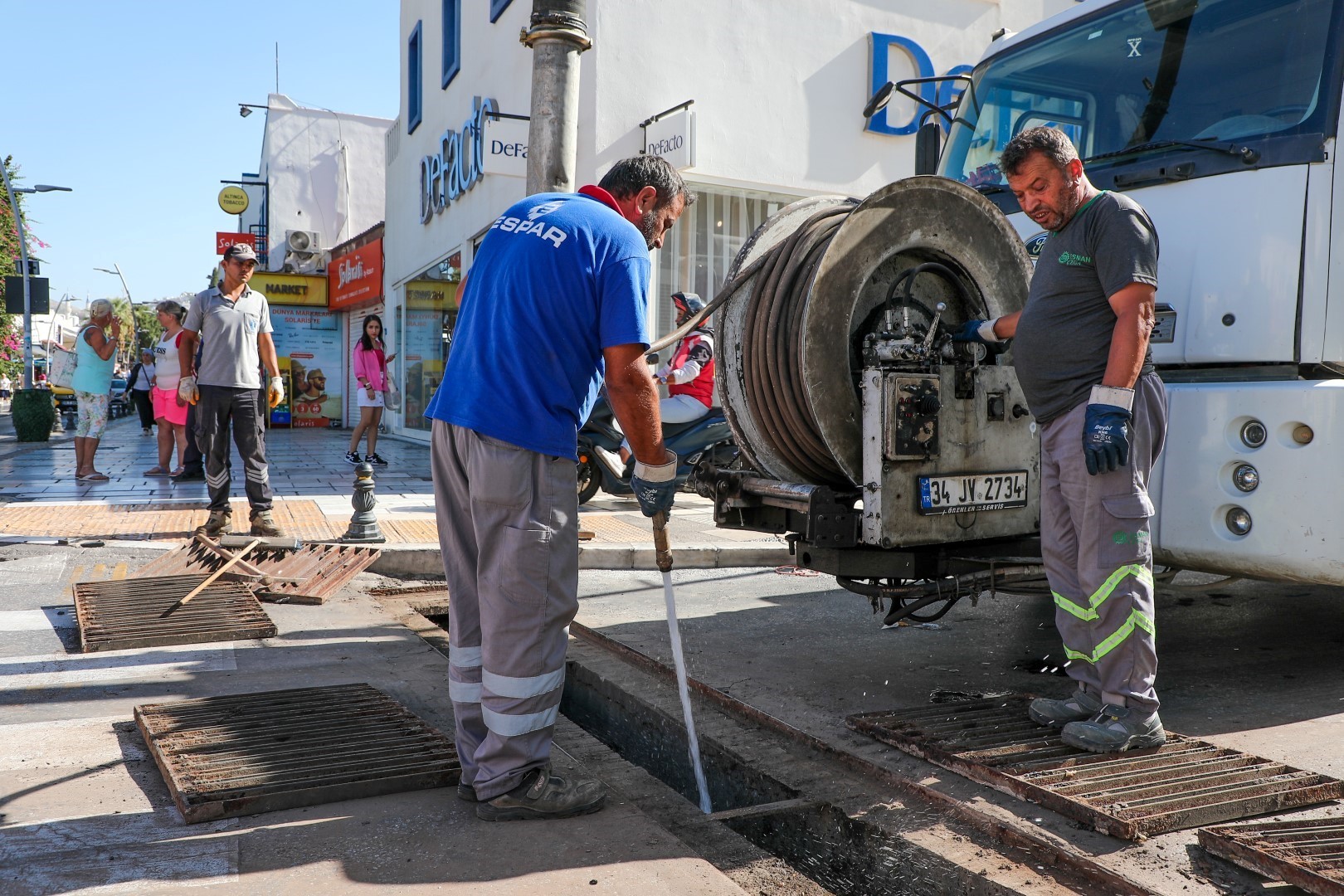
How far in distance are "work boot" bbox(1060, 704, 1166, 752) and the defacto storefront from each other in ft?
25.2

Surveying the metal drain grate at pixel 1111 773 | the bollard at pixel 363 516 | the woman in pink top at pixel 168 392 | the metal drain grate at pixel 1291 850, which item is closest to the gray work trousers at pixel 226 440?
the bollard at pixel 363 516

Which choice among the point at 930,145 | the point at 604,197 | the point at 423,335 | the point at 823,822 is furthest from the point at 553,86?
the point at 423,335

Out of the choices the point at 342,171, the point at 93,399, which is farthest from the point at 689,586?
the point at 342,171

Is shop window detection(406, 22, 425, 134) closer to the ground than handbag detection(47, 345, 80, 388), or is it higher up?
higher up

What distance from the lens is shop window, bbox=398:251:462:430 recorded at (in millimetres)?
18688

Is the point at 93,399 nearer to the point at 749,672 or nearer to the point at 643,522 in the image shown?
the point at 643,522

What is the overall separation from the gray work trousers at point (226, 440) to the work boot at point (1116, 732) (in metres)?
5.78

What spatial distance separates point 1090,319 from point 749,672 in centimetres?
206

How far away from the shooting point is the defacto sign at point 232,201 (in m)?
34.4

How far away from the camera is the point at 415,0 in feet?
62.7

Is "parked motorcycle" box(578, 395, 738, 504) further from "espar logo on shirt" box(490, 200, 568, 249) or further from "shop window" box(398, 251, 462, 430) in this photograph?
"shop window" box(398, 251, 462, 430)

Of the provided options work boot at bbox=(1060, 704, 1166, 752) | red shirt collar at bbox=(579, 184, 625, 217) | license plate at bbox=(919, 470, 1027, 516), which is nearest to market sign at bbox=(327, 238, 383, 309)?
license plate at bbox=(919, 470, 1027, 516)

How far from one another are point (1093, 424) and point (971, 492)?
76cm

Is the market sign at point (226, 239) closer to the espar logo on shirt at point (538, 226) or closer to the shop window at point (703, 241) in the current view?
the shop window at point (703, 241)
